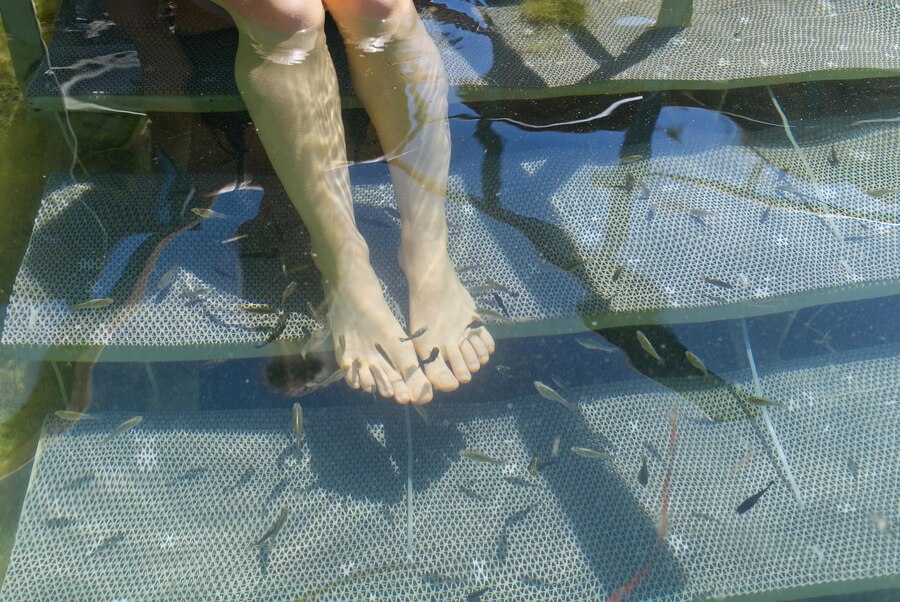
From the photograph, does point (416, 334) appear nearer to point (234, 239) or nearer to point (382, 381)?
point (382, 381)

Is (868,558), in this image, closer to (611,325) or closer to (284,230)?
(611,325)

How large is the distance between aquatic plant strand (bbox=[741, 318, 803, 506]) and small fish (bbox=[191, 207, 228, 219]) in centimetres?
231

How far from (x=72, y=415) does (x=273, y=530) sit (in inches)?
38.2

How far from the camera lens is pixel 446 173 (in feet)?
8.64

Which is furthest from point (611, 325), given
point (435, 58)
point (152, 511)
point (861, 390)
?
point (152, 511)

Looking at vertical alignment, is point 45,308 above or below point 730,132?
below

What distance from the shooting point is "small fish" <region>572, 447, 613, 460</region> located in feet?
7.79

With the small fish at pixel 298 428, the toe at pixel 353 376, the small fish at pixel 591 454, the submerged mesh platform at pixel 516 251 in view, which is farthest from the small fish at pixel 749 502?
the small fish at pixel 298 428

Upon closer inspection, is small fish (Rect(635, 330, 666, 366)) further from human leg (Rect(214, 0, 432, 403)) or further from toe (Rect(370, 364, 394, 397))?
toe (Rect(370, 364, 394, 397))

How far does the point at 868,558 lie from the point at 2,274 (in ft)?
11.9

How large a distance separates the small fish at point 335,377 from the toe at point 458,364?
15.9 inches

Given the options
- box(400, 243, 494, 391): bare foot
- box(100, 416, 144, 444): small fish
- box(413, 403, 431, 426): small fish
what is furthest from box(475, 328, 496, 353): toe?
box(100, 416, 144, 444): small fish

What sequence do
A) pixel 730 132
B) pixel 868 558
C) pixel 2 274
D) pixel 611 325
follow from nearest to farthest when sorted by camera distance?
pixel 868 558 < pixel 611 325 < pixel 2 274 < pixel 730 132

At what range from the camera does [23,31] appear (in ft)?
9.24
